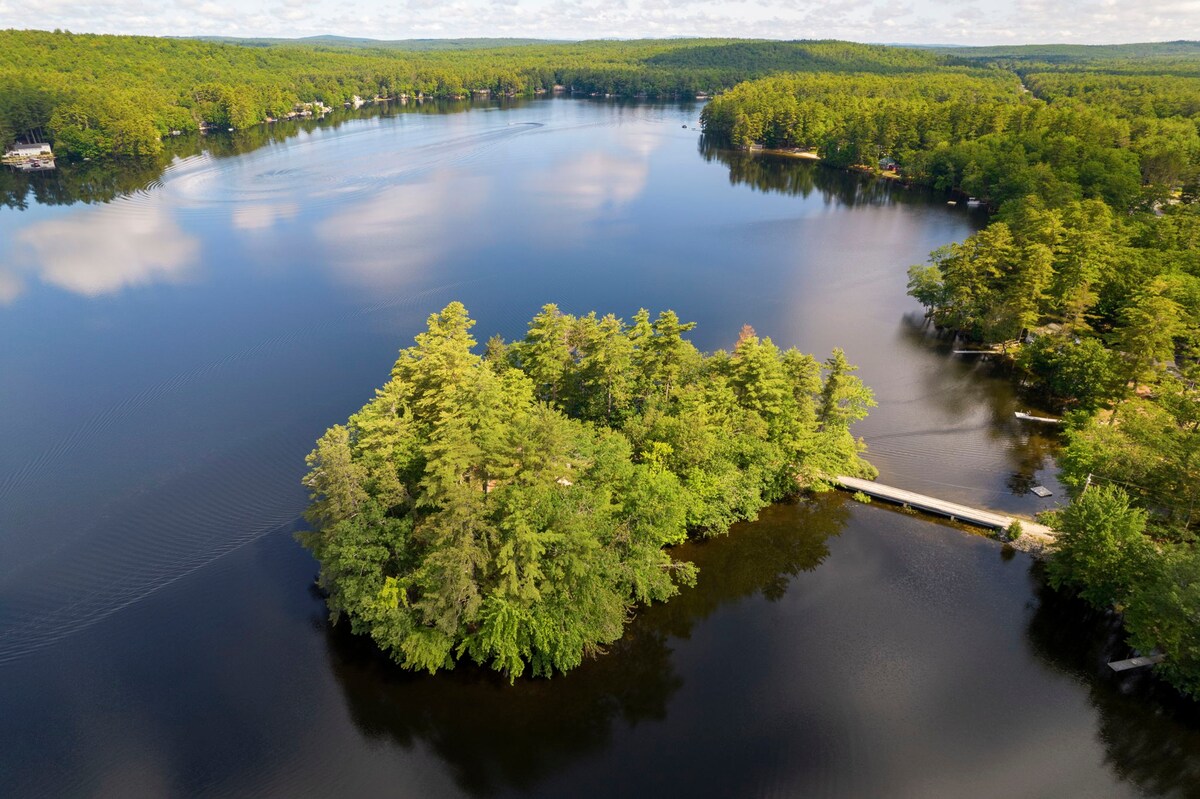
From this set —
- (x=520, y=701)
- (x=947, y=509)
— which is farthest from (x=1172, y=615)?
(x=520, y=701)

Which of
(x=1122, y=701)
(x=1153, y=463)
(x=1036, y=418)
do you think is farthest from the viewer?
(x=1036, y=418)

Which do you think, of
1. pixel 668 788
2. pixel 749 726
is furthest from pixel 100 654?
pixel 749 726

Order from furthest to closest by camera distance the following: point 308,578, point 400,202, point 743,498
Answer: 1. point 400,202
2. point 743,498
3. point 308,578

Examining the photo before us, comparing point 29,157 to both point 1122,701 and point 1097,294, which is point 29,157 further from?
point 1122,701

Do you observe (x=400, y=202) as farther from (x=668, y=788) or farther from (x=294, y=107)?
(x=294, y=107)

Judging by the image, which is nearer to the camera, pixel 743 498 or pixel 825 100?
pixel 743 498

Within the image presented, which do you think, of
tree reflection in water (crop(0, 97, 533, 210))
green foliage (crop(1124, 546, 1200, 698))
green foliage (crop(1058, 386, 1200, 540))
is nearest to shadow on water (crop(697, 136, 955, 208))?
green foliage (crop(1058, 386, 1200, 540))
